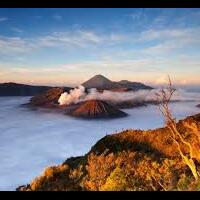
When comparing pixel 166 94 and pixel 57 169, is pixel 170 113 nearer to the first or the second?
pixel 166 94

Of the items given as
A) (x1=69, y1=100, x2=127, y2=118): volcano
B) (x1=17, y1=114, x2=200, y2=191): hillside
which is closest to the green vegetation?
(x1=17, y1=114, x2=200, y2=191): hillside

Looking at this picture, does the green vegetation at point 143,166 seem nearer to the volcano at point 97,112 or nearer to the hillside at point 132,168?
the hillside at point 132,168

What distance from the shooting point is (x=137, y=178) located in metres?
18.3

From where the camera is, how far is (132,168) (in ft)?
71.3

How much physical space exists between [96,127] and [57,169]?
27.5 meters

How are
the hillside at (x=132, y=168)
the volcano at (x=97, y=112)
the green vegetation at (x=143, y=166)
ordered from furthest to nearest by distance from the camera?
the volcano at (x=97, y=112), the hillside at (x=132, y=168), the green vegetation at (x=143, y=166)

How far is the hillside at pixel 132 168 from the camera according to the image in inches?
584

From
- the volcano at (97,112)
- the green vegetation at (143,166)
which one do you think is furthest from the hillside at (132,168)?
the volcano at (97,112)

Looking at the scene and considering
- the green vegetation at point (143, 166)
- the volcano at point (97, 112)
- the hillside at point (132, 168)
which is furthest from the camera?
the volcano at point (97, 112)

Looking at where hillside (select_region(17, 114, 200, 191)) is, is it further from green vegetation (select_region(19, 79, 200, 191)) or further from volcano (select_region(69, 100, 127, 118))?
volcano (select_region(69, 100, 127, 118))

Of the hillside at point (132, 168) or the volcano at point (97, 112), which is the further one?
the volcano at point (97, 112)
